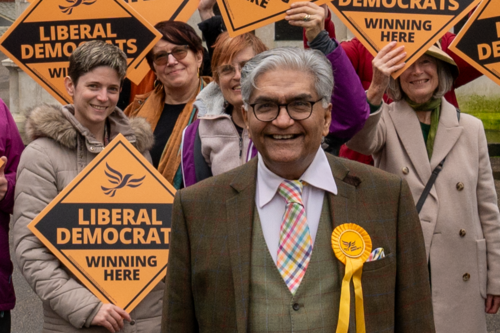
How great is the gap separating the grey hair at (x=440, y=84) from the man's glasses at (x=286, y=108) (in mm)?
1512

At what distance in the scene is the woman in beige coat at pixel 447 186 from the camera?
3.49 meters

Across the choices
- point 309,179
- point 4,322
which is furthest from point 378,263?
point 4,322

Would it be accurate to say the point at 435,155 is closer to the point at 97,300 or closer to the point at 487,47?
the point at 487,47

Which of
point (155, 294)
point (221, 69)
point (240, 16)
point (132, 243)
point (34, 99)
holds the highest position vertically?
point (34, 99)

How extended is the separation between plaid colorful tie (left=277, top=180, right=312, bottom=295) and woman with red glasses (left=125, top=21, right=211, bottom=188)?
158cm

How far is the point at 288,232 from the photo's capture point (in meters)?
2.25

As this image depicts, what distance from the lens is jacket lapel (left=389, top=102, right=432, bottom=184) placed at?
3512 millimetres

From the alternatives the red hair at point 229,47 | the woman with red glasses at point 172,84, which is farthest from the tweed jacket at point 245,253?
the woman with red glasses at point 172,84

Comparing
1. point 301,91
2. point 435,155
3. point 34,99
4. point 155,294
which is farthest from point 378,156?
point 34,99

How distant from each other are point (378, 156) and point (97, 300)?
60.6 inches

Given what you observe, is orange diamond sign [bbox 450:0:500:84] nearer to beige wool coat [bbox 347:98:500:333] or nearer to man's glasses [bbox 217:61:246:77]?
beige wool coat [bbox 347:98:500:333]

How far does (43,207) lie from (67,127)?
366 millimetres

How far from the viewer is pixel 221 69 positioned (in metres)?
3.42

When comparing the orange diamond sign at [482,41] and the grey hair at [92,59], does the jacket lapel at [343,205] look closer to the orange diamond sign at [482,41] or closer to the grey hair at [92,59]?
the grey hair at [92,59]
